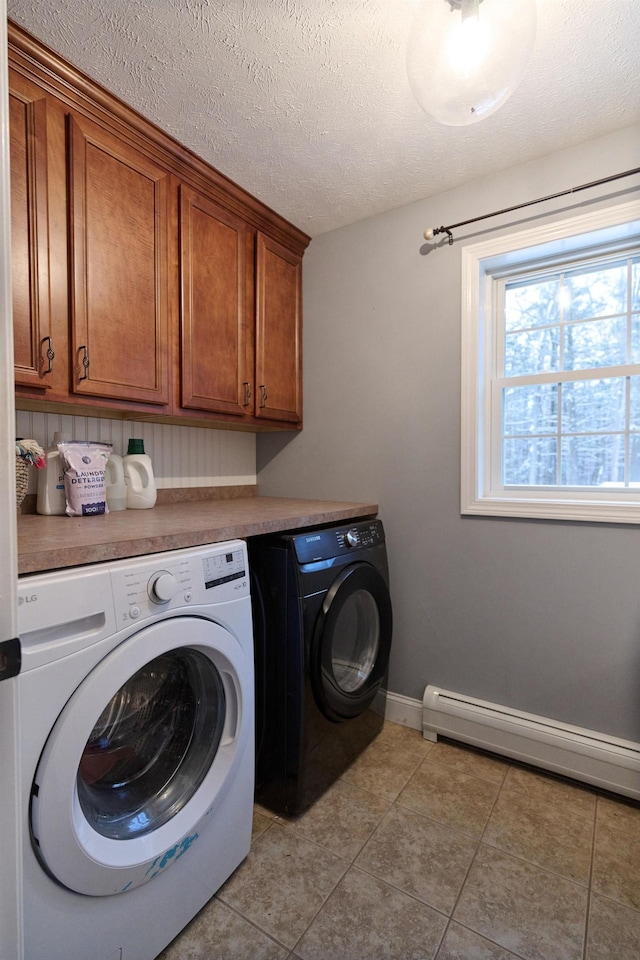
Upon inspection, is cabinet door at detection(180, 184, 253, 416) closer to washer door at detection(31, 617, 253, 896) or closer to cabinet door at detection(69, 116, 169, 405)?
cabinet door at detection(69, 116, 169, 405)

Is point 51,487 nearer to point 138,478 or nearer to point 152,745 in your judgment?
point 138,478

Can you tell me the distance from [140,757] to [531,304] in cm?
218

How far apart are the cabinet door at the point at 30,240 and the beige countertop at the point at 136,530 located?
453 millimetres

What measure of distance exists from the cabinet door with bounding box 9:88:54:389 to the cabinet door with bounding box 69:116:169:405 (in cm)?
8

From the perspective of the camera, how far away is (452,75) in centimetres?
104

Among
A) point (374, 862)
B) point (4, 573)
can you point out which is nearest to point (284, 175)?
point (4, 573)

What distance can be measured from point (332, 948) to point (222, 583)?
0.92 metres

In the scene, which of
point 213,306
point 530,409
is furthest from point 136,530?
point 530,409

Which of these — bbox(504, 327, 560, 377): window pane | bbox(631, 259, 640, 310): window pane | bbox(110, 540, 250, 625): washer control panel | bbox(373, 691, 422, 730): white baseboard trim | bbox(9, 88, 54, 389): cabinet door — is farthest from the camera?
bbox(373, 691, 422, 730): white baseboard trim

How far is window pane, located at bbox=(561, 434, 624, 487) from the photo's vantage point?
1752 mm

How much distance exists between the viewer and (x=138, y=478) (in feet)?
5.97

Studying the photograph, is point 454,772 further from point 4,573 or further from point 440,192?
point 440,192

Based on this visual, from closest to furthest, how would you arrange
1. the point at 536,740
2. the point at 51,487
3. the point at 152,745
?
the point at 152,745 → the point at 51,487 → the point at 536,740

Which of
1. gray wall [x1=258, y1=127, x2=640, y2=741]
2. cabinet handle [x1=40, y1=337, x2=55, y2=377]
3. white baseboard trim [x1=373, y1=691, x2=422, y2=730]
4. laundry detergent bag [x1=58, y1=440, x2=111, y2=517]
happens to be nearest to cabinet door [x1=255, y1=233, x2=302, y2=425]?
gray wall [x1=258, y1=127, x2=640, y2=741]
